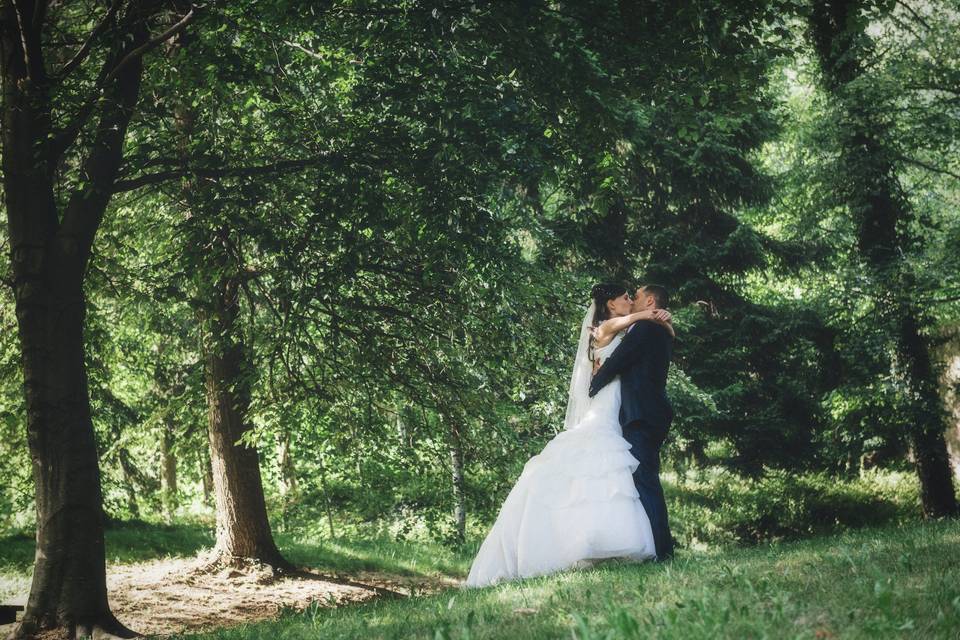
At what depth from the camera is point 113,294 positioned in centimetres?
1019

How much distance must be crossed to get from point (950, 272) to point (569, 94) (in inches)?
382

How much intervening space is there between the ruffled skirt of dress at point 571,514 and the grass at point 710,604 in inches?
32.0

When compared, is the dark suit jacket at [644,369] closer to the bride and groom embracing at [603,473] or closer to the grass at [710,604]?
the bride and groom embracing at [603,473]

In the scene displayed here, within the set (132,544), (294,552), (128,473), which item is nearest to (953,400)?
(294,552)

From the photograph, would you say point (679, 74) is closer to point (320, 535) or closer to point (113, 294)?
point (113, 294)

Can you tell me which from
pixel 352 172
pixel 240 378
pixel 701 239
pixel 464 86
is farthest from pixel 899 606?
pixel 701 239

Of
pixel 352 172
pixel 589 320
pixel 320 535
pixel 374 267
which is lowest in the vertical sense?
pixel 320 535

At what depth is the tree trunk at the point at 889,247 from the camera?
48.1 feet

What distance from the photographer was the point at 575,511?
6957mm

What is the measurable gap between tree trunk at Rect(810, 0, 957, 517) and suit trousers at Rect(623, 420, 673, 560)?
8.95 meters

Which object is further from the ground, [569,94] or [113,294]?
[569,94]

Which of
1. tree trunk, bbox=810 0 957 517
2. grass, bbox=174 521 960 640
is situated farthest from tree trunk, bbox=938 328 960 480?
grass, bbox=174 521 960 640

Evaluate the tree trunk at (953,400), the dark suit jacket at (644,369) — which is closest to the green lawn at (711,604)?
the dark suit jacket at (644,369)

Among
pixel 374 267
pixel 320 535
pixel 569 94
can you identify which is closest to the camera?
pixel 569 94
